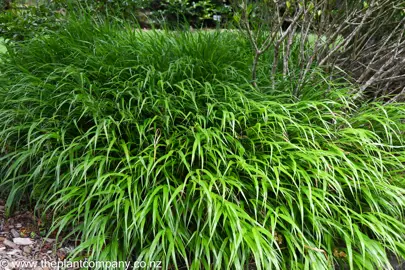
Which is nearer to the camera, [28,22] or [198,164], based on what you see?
Answer: [198,164]

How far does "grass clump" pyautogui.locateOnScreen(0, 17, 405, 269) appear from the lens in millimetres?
1688

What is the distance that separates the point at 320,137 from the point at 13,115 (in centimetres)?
181

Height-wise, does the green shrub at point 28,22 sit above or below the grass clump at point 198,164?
above

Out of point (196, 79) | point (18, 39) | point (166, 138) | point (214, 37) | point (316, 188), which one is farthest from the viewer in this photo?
point (18, 39)

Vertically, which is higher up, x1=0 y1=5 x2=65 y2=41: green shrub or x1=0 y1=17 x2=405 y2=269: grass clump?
x1=0 y1=5 x2=65 y2=41: green shrub

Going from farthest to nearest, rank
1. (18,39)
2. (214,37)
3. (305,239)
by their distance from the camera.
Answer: (18,39)
(214,37)
(305,239)

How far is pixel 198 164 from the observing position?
6.43ft

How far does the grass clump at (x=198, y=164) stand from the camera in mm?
1688

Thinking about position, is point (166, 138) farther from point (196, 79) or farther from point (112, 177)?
point (196, 79)

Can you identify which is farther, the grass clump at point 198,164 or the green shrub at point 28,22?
the green shrub at point 28,22

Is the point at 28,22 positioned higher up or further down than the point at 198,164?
higher up

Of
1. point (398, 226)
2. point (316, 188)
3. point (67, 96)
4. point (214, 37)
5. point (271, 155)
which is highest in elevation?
point (214, 37)

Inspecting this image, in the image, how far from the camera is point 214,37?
2930 mm

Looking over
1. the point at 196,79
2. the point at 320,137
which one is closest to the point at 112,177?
the point at 196,79
